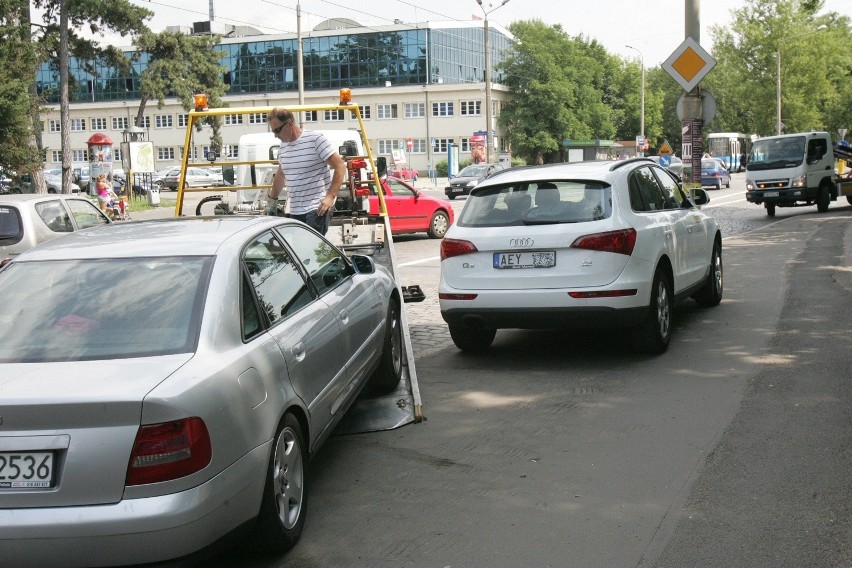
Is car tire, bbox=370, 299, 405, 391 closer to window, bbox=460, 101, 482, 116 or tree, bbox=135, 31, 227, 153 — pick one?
tree, bbox=135, 31, 227, 153

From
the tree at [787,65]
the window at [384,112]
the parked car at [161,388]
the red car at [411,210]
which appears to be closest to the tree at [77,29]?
the red car at [411,210]

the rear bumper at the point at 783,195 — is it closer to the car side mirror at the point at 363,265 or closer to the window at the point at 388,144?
the car side mirror at the point at 363,265

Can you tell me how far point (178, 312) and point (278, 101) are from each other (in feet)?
297

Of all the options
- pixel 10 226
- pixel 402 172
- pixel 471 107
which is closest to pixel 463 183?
pixel 402 172

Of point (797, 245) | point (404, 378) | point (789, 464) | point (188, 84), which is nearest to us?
point (789, 464)

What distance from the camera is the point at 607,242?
26.1ft

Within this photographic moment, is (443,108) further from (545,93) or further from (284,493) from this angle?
(284,493)

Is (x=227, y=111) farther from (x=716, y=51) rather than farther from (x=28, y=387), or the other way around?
(x=716, y=51)

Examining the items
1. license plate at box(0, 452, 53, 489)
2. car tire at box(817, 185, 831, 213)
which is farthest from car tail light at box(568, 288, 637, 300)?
car tire at box(817, 185, 831, 213)

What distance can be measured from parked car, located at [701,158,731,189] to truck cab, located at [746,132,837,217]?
2005 cm

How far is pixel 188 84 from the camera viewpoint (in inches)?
2783

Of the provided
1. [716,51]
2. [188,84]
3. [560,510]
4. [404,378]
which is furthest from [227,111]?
[716,51]

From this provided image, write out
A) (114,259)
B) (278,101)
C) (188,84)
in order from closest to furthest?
(114,259), (188,84), (278,101)

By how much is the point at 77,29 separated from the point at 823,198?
1331 inches
